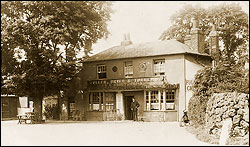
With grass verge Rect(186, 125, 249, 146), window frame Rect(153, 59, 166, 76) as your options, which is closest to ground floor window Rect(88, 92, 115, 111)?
window frame Rect(153, 59, 166, 76)

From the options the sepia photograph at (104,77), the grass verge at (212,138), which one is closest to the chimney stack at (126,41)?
the sepia photograph at (104,77)

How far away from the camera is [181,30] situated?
4275 cm

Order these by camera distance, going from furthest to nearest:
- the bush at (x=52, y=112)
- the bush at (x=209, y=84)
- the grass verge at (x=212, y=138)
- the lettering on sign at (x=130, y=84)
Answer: the bush at (x=52, y=112) → the lettering on sign at (x=130, y=84) → the bush at (x=209, y=84) → the grass verge at (x=212, y=138)

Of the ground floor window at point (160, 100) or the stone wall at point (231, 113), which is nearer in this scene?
the stone wall at point (231, 113)

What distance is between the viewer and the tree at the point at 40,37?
26828 mm

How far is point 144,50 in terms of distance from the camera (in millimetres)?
32906

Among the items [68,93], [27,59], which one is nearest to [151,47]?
[68,93]

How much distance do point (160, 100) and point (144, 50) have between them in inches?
202

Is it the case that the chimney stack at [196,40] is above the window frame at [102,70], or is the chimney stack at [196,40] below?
above

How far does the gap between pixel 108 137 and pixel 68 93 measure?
17.7 meters

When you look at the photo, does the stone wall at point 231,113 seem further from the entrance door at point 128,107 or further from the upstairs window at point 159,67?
the entrance door at point 128,107

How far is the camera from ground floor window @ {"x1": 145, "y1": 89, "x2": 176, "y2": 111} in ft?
99.5

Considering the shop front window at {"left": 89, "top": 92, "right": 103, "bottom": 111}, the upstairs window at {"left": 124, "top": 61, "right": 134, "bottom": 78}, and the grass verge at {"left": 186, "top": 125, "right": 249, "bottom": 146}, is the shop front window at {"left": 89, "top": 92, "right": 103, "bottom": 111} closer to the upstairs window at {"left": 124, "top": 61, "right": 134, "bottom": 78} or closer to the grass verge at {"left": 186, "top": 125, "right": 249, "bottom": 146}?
the upstairs window at {"left": 124, "top": 61, "right": 134, "bottom": 78}

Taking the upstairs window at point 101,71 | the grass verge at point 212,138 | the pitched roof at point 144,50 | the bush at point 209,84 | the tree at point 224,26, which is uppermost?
the tree at point 224,26
